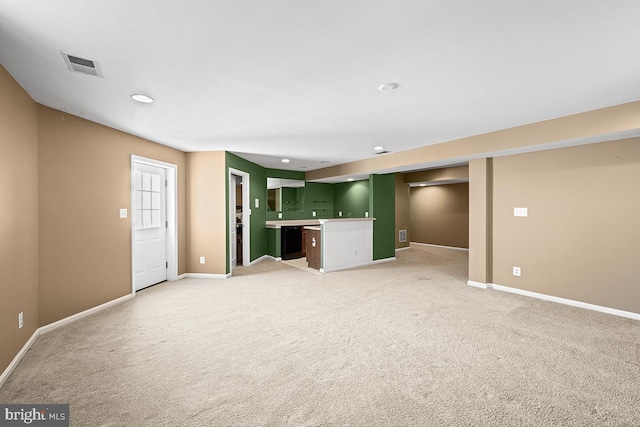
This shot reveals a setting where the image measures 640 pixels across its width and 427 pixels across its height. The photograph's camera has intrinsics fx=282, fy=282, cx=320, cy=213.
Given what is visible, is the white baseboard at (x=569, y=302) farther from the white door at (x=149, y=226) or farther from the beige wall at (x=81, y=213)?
the beige wall at (x=81, y=213)

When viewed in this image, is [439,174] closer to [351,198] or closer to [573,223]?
[351,198]

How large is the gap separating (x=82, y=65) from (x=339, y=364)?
3.13 meters

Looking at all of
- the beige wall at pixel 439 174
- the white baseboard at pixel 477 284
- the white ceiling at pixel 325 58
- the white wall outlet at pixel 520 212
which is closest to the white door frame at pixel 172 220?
the white ceiling at pixel 325 58

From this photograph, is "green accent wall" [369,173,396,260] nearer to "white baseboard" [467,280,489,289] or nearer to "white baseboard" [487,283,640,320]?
"white baseboard" [467,280,489,289]

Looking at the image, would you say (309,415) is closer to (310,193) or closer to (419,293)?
(419,293)

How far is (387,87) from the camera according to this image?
2561mm

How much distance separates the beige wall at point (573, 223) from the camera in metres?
3.46

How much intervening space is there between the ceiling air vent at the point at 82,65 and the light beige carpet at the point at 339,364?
241cm

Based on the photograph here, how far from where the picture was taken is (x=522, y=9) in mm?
1571

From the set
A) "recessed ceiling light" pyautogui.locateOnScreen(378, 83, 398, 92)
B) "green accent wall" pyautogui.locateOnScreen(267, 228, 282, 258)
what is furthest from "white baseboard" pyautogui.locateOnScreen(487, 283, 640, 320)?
"green accent wall" pyautogui.locateOnScreen(267, 228, 282, 258)

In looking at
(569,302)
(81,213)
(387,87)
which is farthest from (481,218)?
(81,213)

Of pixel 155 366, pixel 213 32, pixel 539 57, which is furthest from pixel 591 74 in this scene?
pixel 155 366

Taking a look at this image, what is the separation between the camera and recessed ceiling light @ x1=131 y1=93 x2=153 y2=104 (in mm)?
2727

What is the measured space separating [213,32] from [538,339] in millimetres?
3877
